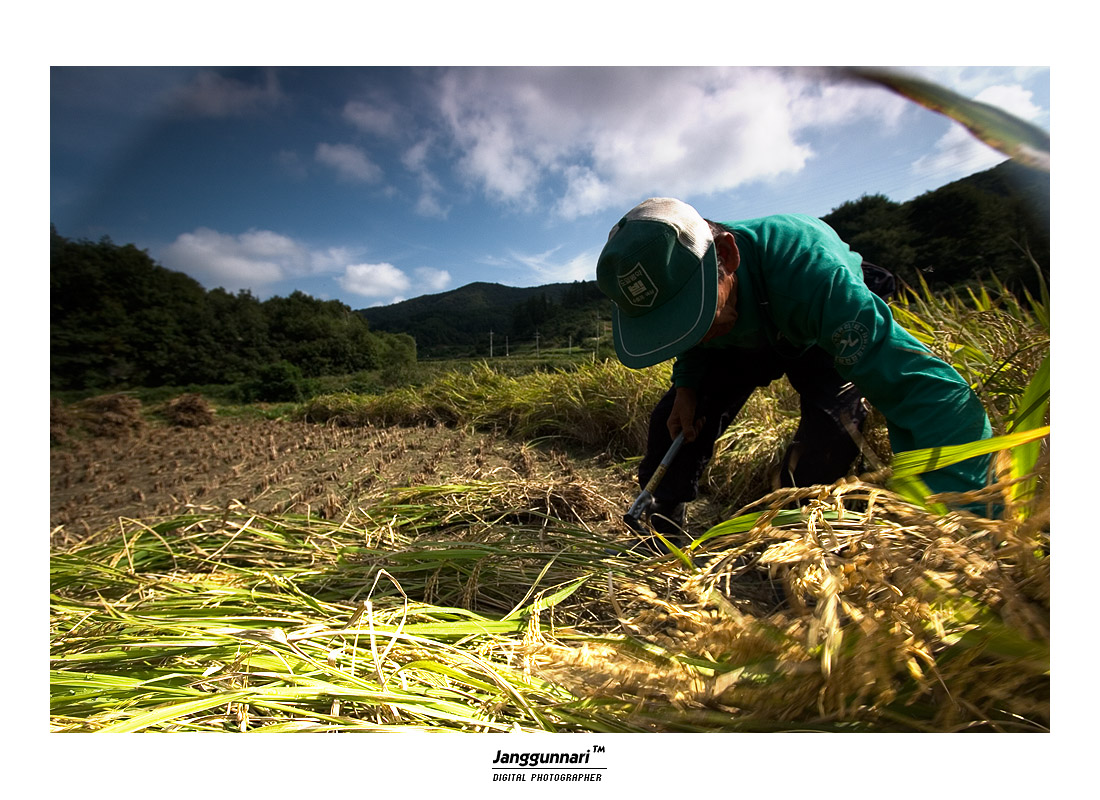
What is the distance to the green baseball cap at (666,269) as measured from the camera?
983 mm

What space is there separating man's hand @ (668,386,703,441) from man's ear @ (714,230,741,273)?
47cm

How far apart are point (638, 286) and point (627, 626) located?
68 cm

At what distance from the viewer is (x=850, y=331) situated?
0.90 metres

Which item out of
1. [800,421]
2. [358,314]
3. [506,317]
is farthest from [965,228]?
[358,314]

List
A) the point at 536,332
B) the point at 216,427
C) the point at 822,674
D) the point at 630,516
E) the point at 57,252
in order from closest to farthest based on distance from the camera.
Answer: the point at 822,674 < the point at 57,252 < the point at 630,516 < the point at 536,332 < the point at 216,427

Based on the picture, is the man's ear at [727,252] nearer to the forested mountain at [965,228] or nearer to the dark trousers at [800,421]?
the dark trousers at [800,421]

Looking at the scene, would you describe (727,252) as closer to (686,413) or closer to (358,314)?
(686,413)
